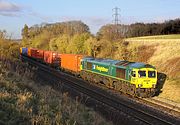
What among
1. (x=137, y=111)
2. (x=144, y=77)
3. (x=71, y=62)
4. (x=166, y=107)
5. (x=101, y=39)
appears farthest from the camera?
(x=101, y=39)

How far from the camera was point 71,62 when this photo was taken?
50406mm

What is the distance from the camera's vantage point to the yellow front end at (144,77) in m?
30.8

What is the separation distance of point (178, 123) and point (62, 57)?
36222mm

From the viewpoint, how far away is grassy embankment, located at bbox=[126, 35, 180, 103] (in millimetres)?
33050

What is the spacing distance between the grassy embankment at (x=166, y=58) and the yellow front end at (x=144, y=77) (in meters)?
2.24

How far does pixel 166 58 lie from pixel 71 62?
1404cm

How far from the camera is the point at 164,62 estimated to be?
141 feet

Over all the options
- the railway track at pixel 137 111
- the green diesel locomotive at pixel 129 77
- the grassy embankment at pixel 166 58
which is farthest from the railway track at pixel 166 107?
the grassy embankment at pixel 166 58

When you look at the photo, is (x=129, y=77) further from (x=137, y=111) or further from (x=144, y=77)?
(x=137, y=111)

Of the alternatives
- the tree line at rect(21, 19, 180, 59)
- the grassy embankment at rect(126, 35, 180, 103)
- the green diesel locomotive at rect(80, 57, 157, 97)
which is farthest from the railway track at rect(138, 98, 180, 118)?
the tree line at rect(21, 19, 180, 59)

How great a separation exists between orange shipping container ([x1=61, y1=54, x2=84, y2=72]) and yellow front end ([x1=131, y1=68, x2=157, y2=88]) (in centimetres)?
1642

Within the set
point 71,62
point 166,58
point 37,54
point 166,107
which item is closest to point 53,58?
point 71,62

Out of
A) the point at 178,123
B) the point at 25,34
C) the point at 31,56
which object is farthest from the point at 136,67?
the point at 25,34

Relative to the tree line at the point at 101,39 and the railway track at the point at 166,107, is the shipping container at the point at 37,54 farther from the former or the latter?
the railway track at the point at 166,107
